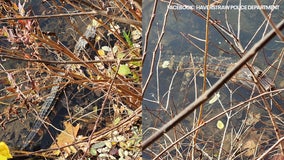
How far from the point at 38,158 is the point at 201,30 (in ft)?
4.74

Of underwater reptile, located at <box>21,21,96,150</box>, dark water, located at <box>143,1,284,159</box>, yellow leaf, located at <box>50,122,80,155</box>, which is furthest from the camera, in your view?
underwater reptile, located at <box>21,21,96,150</box>

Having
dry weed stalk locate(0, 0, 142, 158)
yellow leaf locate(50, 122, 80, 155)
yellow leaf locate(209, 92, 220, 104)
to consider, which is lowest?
yellow leaf locate(50, 122, 80, 155)

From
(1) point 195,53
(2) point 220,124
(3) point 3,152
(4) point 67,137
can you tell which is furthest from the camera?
(4) point 67,137

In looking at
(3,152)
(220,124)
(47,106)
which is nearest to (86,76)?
(47,106)

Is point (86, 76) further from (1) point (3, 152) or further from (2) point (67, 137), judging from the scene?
(1) point (3, 152)

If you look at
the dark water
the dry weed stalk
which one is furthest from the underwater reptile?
the dark water

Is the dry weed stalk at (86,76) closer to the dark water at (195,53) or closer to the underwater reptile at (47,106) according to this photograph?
the underwater reptile at (47,106)

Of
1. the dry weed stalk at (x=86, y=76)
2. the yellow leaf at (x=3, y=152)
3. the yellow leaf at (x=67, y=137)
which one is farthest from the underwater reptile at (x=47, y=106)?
the yellow leaf at (x=3, y=152)

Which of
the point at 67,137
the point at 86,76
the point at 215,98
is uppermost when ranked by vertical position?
the point at 215,98

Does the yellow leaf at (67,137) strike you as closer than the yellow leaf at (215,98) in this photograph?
No

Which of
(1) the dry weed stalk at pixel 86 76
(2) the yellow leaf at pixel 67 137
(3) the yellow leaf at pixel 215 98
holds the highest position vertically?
(3) the yellow leaf at pixel 215 98

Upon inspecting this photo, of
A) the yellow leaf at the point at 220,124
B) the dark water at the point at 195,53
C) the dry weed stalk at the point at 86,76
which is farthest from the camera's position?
the dry weed stalk at the point at 86,76

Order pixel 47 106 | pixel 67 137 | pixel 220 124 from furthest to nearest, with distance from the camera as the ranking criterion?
pixel 47 106 → pixel 67 137 → pixel 220 124

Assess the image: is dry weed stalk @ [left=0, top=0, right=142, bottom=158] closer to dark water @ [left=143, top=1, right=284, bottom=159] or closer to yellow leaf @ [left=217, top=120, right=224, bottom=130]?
dark water @ [left=143, top=1, right=284, bottom=159]
